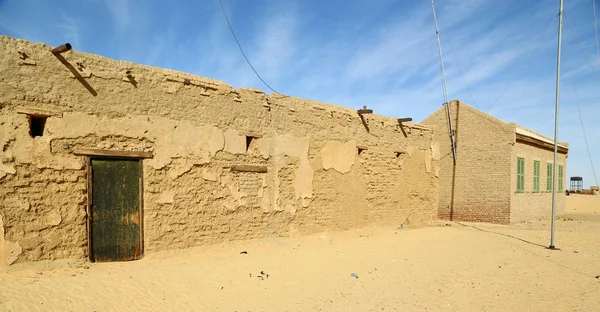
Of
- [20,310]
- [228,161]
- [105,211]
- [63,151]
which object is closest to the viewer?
[20,310]

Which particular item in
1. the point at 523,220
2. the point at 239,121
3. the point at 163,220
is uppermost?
the point at 239,121

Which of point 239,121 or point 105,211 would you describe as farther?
point 239,121

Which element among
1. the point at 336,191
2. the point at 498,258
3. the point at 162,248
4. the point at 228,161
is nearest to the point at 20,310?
the point at 162,248

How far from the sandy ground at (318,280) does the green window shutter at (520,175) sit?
19.6 ft

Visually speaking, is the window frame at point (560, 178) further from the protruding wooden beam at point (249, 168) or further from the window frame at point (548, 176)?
the protruding wooden beam at point (249, 168)

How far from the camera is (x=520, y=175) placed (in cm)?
1487

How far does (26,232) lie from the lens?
5.60 meters

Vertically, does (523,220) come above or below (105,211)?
below

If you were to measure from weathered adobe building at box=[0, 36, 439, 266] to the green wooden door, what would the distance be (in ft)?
0.05

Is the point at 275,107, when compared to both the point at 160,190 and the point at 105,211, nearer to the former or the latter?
the point at 160,190

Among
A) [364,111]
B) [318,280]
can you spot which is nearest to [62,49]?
[318,280]

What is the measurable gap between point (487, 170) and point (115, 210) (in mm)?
12936

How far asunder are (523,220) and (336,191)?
942 centimetres

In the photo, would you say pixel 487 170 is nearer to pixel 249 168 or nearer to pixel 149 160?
pixel 249 168
